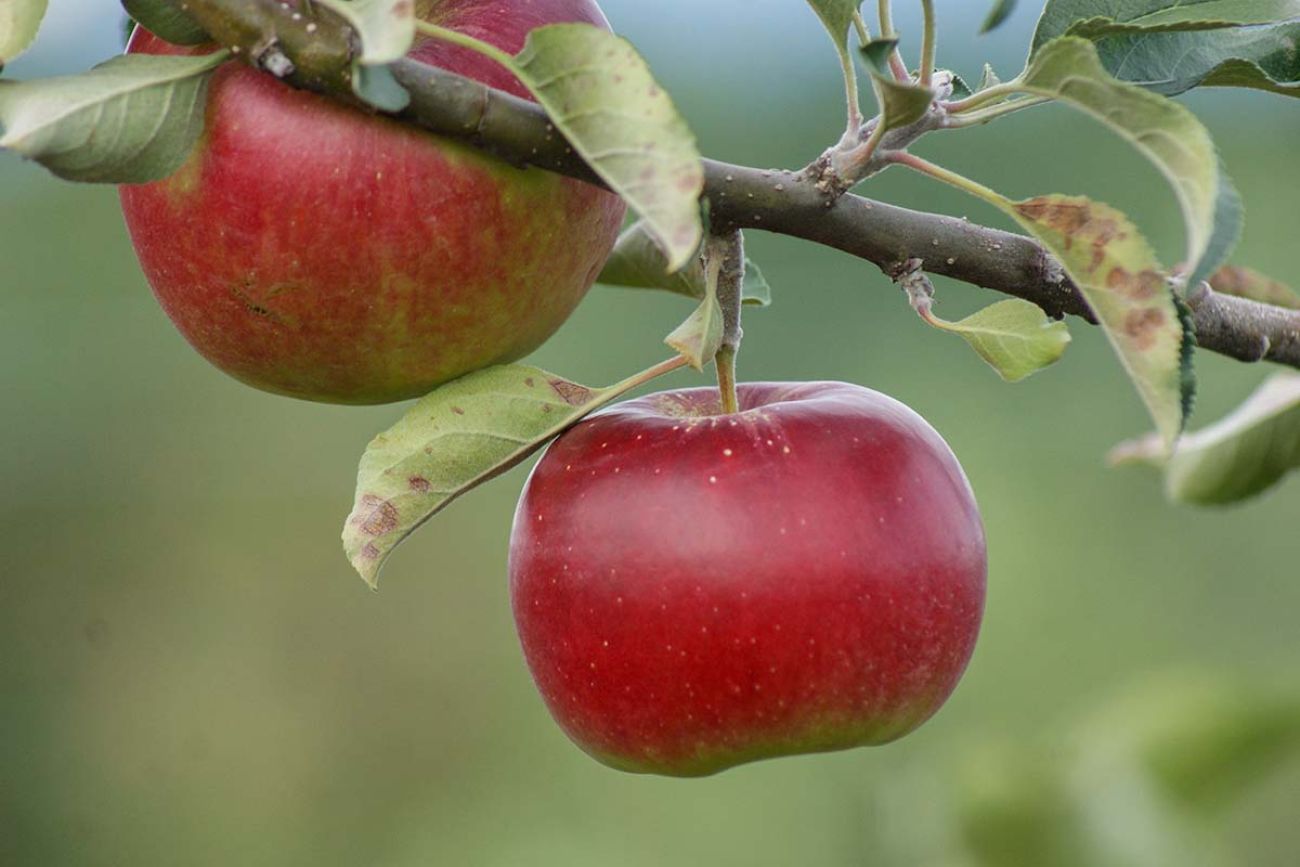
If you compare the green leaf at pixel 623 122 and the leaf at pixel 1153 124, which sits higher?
the green leaf at pixel 623 122

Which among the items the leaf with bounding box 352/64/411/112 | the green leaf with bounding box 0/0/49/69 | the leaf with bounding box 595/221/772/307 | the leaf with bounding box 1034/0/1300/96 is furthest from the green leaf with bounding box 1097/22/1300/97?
the green leaf with bounding box 0/0/49/69

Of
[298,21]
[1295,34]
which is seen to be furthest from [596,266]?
[1295,34]

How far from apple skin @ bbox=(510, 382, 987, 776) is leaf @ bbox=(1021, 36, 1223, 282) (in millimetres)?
214

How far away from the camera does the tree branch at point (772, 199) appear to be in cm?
62

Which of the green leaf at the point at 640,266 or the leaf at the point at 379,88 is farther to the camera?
the green leaf at the point at 640,266

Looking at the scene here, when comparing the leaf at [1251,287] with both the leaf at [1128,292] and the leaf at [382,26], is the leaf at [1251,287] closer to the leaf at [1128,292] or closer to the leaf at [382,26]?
the leaf at [1128,292]

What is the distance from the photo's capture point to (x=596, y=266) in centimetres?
79

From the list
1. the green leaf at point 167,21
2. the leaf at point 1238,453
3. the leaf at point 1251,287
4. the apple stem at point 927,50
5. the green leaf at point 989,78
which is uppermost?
the green leaf at point 167,21

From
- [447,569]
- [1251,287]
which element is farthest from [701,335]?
[447,569]

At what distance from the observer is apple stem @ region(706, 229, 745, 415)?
29.2 inches

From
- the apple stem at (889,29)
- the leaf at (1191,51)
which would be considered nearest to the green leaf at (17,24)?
the apple stem at (889,29)

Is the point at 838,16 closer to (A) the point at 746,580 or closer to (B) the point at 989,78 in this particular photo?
(B) the point at 989,78

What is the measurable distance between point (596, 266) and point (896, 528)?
0.63 ft

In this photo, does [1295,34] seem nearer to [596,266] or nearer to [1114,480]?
[596,266]
